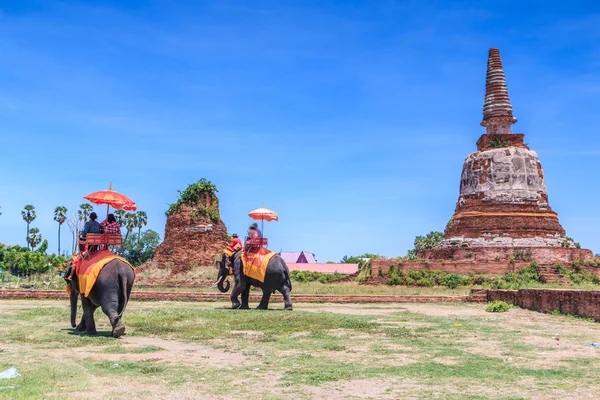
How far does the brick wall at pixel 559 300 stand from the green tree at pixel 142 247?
57422 mm

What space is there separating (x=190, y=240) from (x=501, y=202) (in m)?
20.3

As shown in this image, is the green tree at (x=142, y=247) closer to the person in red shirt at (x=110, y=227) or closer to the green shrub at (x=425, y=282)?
the green shrub at (x=425, y=282)

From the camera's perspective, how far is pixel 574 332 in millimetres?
13898

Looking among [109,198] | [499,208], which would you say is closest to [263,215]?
[109,198]

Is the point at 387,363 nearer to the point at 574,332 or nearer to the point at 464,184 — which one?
the point at 574,332

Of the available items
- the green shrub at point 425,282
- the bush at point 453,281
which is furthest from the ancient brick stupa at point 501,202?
the green shrub at point 425,282

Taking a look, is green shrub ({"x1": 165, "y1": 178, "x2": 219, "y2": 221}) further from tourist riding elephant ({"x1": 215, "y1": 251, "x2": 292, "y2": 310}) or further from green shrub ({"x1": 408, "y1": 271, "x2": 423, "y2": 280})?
tourist riding elephant ({"x1": 215, "y1": 251, "x2": 292, "y2": 310})

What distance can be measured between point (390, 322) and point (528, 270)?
2205cm

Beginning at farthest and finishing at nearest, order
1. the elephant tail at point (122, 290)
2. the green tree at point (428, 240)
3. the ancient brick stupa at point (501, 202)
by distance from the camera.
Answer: the green tree at point (428, 240) → the ancient brick stupa at point (501, 202) → the elephant tail at point (122, 290)

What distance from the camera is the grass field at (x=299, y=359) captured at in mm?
7336

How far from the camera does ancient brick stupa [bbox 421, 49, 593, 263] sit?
39750 millimetres

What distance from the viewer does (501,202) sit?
42594 millimetres

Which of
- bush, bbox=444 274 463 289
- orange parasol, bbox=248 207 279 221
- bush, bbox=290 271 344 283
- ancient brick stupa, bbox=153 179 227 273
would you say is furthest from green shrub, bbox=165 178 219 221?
orange parasol, bbox=248 207 279 221

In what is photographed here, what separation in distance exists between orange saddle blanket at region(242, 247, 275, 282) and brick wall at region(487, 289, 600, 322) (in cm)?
855
